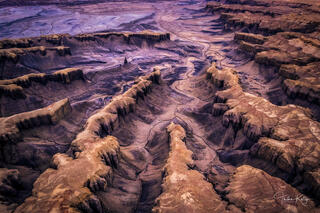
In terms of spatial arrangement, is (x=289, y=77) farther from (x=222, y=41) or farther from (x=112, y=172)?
(x=222, y=41)

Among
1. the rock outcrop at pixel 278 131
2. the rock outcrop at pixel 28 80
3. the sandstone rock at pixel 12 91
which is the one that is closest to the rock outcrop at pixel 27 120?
the sandstone rock at pixel 12 91

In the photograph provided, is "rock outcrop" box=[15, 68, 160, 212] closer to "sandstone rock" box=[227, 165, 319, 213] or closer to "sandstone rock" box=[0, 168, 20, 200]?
"sandstone rock" box=[0, 168, 20, 200]

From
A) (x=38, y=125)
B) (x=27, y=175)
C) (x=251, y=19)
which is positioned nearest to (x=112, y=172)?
(x=27, y=175)

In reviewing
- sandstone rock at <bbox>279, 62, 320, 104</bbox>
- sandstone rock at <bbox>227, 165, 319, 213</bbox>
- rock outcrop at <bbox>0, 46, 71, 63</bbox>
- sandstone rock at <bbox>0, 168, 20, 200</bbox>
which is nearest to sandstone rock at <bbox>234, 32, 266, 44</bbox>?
sandstone rock at <bbox>279, 62, 320, 104</bbox>

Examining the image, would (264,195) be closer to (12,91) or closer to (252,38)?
(12,91)

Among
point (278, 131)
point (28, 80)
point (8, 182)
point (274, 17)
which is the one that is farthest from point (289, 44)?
point (8, 182)

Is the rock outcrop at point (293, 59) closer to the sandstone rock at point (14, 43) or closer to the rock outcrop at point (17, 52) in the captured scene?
the rock outcrop at point (17, 52)
